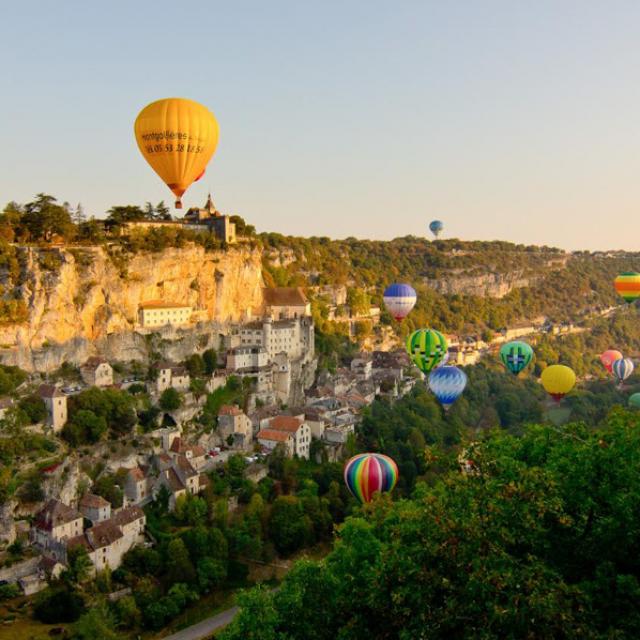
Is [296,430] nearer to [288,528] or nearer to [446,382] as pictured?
[288,528]

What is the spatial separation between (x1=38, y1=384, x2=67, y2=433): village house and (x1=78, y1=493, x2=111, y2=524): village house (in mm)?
3209

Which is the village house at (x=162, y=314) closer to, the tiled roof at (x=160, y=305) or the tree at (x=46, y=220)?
the tiled roof at (x=160, y=305)

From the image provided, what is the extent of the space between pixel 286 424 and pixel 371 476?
7974mm

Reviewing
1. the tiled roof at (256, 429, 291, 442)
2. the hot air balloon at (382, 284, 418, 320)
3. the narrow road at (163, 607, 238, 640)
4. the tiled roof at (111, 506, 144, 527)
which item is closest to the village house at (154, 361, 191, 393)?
the tiled roof at (256, 429, 291, 442)

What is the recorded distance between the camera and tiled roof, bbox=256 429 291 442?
2778 centimetres

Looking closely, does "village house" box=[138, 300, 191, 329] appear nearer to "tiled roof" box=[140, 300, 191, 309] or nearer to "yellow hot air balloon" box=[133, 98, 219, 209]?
"tiled roof" box=[140, 300, 191, 309]

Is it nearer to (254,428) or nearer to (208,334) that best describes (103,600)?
(254,428)

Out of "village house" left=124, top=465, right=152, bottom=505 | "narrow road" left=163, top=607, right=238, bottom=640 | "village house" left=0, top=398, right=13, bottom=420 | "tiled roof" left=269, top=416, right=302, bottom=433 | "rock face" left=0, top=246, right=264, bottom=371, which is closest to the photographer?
"narrow road" left=163, top=607, right=238, bottom=640

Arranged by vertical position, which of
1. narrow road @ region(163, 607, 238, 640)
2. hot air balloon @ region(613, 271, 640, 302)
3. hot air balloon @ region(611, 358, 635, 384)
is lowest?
narrow road @ region(163, 607, 238, 640)

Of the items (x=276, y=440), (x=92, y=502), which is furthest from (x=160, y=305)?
(x=92, y=502)

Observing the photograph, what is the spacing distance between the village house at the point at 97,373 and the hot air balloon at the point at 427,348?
40.4 feet

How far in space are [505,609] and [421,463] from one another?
22.3m

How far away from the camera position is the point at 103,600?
18609mm

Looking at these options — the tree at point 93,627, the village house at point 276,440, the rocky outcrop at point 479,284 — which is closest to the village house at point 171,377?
the village house at point 276,440
